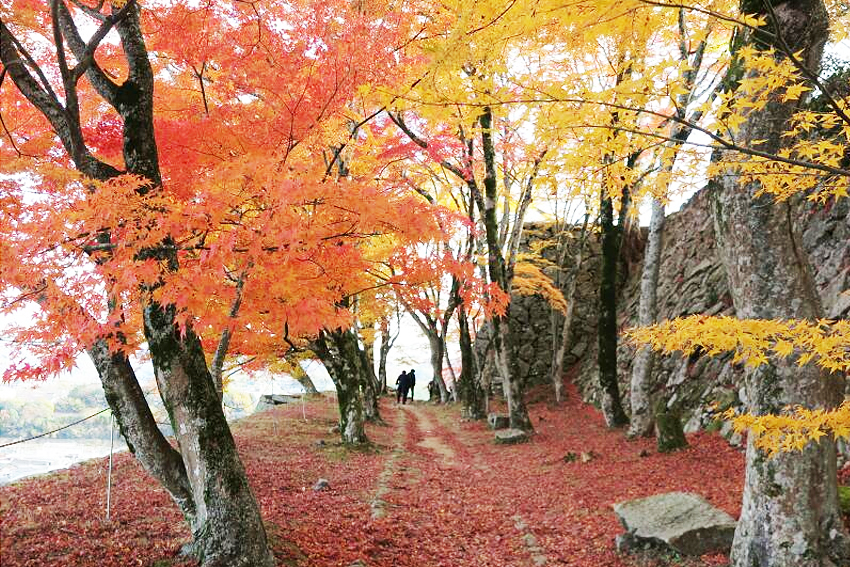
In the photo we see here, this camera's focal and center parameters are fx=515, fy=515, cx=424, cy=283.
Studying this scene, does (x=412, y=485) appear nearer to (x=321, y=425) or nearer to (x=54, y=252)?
(x=54, y=252)

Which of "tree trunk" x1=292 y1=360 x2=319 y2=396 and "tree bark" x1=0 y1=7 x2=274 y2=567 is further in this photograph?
"tree trunk" x1=292 y1=360 x2=319 y2=396

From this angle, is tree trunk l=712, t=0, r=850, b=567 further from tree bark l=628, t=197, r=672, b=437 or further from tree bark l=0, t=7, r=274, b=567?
tree bark l=628, t=197, r=672, b=437

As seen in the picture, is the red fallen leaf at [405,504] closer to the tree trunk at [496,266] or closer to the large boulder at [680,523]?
the large boulder at [680,523]

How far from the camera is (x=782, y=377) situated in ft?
14.3

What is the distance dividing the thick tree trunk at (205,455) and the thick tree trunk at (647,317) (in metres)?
8.18

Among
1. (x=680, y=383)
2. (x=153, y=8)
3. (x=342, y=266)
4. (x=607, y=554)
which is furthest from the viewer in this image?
(x=680, y=383)

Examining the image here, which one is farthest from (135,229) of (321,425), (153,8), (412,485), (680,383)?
(321,425)

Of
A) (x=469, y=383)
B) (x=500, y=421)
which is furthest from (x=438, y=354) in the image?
(x=500, y=421)

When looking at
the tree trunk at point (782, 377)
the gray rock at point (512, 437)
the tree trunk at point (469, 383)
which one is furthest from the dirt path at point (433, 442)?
the tree trunk at point (782, 377)

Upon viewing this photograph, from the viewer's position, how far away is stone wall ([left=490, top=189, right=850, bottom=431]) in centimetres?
952

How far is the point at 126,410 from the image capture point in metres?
5.30

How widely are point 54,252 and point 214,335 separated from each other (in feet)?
16.3

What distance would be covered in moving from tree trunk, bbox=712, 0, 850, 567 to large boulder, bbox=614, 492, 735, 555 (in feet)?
1.90

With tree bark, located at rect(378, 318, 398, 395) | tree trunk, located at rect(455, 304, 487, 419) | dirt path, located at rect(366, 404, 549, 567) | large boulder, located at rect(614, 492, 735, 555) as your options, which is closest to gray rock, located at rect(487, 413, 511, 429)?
dirt path, located at rect(366, 404, 549, 567)
